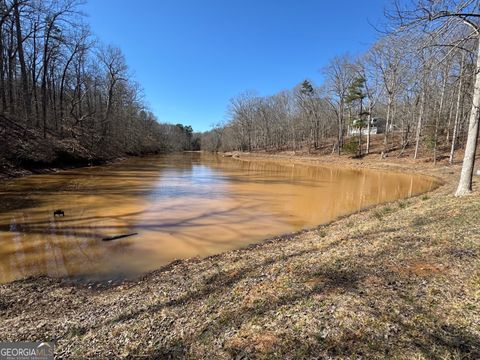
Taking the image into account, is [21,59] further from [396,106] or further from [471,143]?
[396,106]

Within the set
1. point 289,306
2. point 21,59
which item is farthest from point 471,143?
point 21,59

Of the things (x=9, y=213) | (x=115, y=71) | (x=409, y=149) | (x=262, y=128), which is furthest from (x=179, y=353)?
(x=262, y=128)

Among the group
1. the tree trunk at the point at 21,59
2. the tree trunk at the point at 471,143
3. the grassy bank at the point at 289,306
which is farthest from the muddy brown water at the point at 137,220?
the tree trunk at the point at 21,59

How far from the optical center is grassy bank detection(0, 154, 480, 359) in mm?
2494

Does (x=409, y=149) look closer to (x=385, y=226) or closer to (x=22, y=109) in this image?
(x=385, y=226)

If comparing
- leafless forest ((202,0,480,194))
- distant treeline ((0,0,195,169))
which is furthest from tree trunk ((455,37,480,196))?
distant treeline ((0,0,195,169))

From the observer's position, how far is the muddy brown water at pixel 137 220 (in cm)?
609

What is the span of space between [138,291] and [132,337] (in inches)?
58.6

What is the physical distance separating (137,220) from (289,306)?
7253 millimetres

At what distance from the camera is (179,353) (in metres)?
2.65

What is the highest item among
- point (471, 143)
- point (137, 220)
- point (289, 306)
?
point (471, 143)

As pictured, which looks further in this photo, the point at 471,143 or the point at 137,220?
the point at 137,220

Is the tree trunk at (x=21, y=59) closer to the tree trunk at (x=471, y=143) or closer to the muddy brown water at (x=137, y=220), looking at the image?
the muddy brown water at (x=137, y=220)

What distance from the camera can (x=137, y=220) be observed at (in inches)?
364
